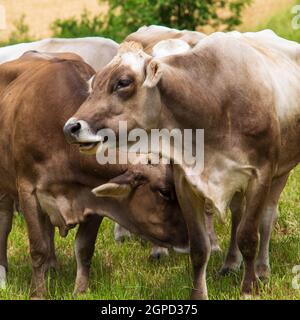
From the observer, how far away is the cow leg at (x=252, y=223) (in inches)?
262

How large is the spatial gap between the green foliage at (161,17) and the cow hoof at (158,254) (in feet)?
20.6

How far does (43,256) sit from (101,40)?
302 centimetres

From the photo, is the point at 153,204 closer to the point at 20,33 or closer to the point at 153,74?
the point at 153,74

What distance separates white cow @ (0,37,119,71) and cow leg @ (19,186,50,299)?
248cm

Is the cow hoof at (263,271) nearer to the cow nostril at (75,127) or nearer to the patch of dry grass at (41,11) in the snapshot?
the cow nostril at (75,127)

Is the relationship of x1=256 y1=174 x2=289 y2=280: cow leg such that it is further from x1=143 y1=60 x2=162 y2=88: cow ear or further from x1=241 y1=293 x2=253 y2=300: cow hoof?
x1=143 y1=60 x2=162 y2=88: cow ear

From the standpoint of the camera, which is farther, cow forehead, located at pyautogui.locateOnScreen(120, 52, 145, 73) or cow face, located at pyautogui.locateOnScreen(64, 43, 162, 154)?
cow forehead, located at pyautogui.locateOnScreen(120, 52, 145, 73)

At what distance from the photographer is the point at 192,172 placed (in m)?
6.53

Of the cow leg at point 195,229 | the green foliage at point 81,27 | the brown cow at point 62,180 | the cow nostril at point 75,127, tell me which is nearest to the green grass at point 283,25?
the green foliage at point 81,27

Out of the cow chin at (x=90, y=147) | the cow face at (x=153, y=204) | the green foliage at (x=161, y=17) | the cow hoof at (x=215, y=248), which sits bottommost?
the green foliage at (x=161, y=17)

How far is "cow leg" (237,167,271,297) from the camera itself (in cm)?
666

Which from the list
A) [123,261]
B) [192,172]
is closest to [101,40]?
[123,261]

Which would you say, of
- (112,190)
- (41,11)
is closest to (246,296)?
(112,190)

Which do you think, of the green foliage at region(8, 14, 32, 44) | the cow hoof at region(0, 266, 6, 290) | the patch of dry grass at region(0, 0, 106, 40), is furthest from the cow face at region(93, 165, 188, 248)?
the patch of dry grass at region(0, 0, 106, 40)
